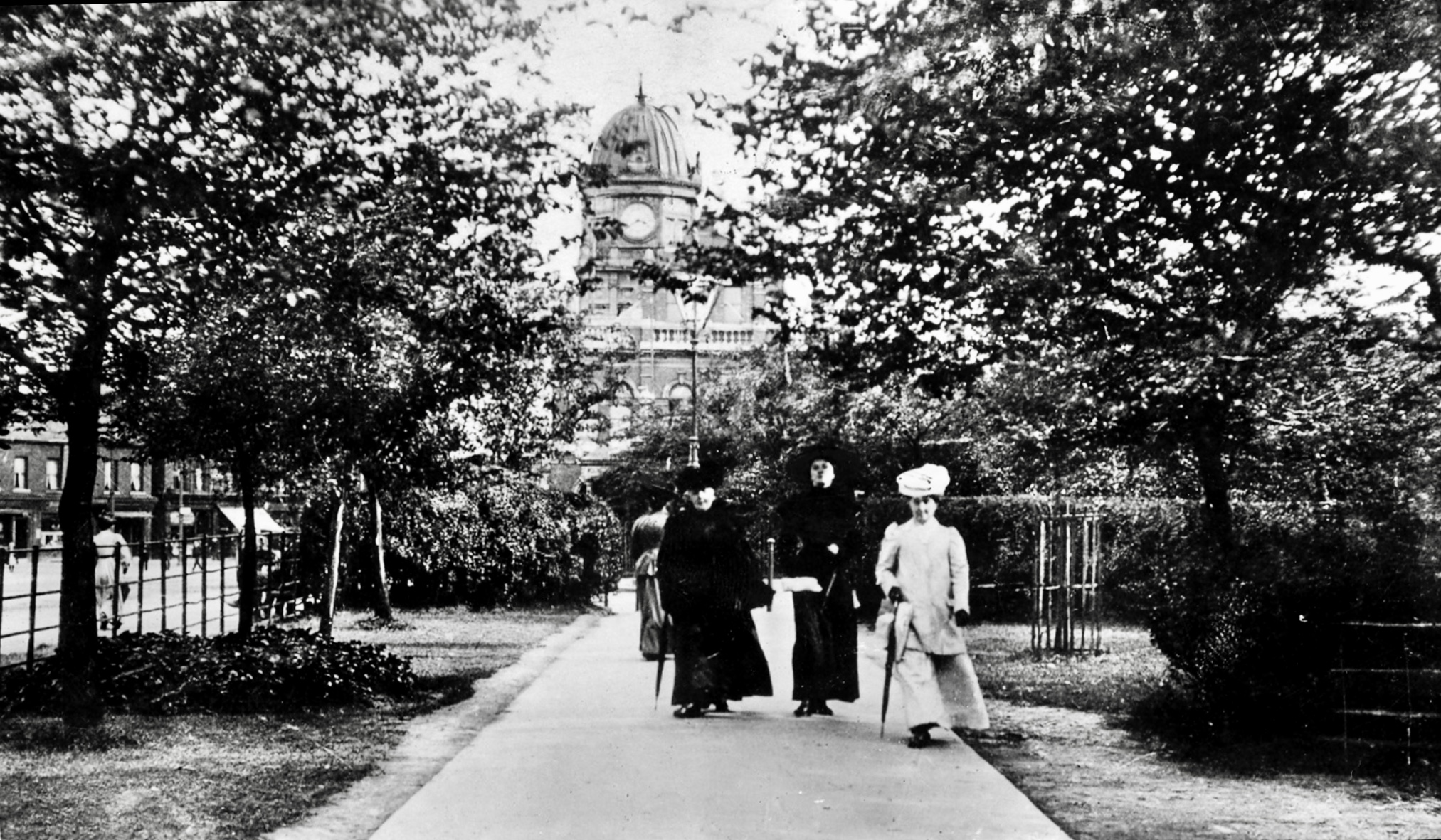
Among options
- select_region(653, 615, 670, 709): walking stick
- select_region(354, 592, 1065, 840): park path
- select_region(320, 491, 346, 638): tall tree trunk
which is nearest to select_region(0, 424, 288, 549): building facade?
select_region(320, 491, 346, 638): tall tree trunk

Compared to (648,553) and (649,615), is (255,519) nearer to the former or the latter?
(649,615)

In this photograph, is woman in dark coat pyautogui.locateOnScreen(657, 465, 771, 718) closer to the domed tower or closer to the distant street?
the domed tower

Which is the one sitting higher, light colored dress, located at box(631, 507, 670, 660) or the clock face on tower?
the clock face on tower

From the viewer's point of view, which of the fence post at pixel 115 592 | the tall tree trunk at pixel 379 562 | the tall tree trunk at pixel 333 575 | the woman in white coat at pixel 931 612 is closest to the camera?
the woman in white coat at pixel 931 612

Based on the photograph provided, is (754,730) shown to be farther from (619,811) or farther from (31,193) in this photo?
(31,193)

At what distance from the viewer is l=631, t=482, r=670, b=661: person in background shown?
33.0 feet

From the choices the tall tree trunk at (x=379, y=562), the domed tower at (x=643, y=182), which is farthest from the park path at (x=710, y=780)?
the domed tower at (x=643, y=182)

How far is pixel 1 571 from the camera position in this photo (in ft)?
20.8

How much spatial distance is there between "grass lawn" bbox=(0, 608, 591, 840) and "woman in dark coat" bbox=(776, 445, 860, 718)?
2181 millimetres

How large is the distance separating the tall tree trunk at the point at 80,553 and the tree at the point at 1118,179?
346 cm

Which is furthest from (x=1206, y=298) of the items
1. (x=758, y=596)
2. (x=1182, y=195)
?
(x=758, y=596)

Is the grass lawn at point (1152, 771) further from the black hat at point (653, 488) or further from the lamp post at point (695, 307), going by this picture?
the black hat at point (653, 488)

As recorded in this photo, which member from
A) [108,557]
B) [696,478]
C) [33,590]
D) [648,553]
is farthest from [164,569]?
[648,553]

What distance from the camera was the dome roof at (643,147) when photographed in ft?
20.3
